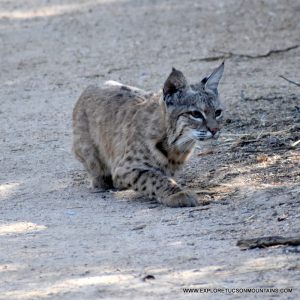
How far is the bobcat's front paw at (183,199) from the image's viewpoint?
8.22 m

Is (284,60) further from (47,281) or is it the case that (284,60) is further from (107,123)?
(47,281)

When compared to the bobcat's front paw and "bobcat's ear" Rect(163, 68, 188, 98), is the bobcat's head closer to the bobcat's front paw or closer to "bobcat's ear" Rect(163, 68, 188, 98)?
"bobcat's ear" Rect(163, 68, 188, 98)

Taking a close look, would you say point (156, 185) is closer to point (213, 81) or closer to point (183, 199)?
point (183, 199)

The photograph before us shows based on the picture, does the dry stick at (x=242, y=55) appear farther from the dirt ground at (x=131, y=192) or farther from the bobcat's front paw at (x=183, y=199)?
the bobcat's front paw at (x=183, y=199)

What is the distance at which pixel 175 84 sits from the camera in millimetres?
8656

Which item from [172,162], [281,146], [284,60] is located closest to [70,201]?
[172,162]

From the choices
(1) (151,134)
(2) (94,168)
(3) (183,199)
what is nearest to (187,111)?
(1) (151,134)

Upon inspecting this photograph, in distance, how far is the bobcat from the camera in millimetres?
8555

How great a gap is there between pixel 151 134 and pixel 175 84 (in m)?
0.48

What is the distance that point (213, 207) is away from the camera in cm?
810

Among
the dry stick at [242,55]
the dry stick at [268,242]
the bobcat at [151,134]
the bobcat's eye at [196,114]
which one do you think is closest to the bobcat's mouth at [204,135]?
the bobcat at [151,134]

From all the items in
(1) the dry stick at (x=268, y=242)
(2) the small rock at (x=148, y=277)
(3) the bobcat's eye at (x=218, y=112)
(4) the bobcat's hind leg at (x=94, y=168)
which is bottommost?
(4) the bobcat's hind leg at (x=94, y=168)

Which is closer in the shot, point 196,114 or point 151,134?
point 196,114

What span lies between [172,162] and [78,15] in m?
8.86
